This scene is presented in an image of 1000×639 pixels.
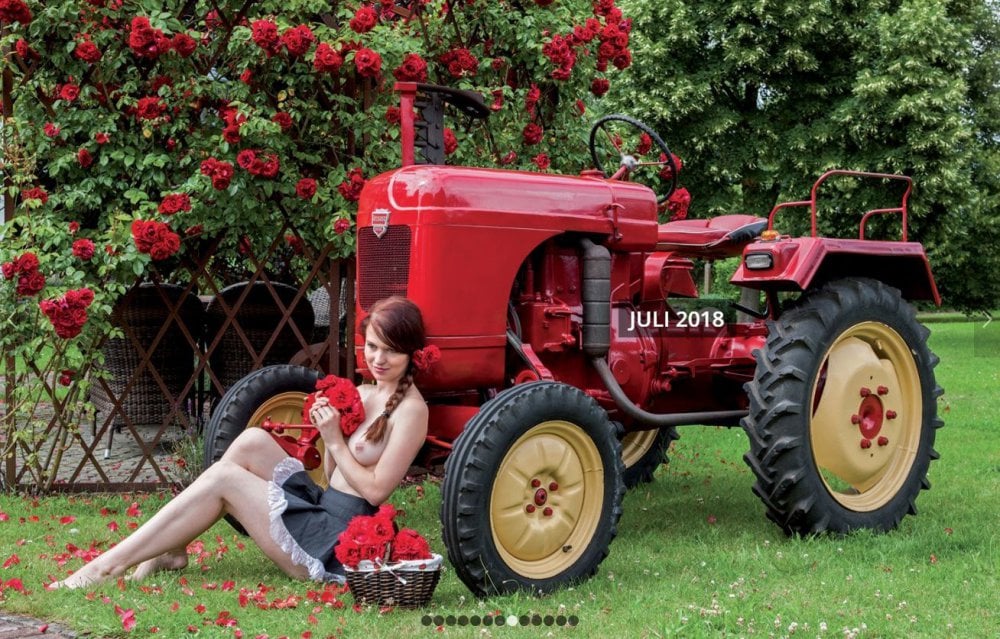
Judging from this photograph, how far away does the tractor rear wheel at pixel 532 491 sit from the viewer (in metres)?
3.83

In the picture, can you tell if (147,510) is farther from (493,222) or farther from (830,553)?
(830,553)

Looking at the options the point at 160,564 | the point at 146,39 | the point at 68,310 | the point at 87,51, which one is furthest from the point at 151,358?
the point at 160,564

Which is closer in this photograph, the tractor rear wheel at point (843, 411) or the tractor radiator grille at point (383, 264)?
the tractor radiator grille at point (383, 264)

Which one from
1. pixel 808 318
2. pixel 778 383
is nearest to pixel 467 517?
pixel 778 383

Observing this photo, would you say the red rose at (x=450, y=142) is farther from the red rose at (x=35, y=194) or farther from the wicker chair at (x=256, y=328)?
the red rose at (x=35, y=194)

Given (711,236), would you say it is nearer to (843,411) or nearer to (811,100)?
(843,411)

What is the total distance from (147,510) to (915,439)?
3.97 metres

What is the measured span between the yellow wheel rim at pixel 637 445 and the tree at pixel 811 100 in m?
11.2

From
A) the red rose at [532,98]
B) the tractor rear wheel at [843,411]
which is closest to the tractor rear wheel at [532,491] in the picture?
the tractor rear wheel at [843,411]

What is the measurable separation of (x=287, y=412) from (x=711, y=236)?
235cm

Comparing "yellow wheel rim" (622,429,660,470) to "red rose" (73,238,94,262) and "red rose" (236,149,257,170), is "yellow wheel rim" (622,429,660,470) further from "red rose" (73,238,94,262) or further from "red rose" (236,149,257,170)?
"red rose" (73,238,94,262)

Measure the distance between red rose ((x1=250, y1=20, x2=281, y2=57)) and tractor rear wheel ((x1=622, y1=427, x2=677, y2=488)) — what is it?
3.02 m

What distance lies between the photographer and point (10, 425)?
6.17 m

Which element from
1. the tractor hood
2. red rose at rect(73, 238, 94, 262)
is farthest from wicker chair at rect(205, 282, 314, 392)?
the tractor hood
